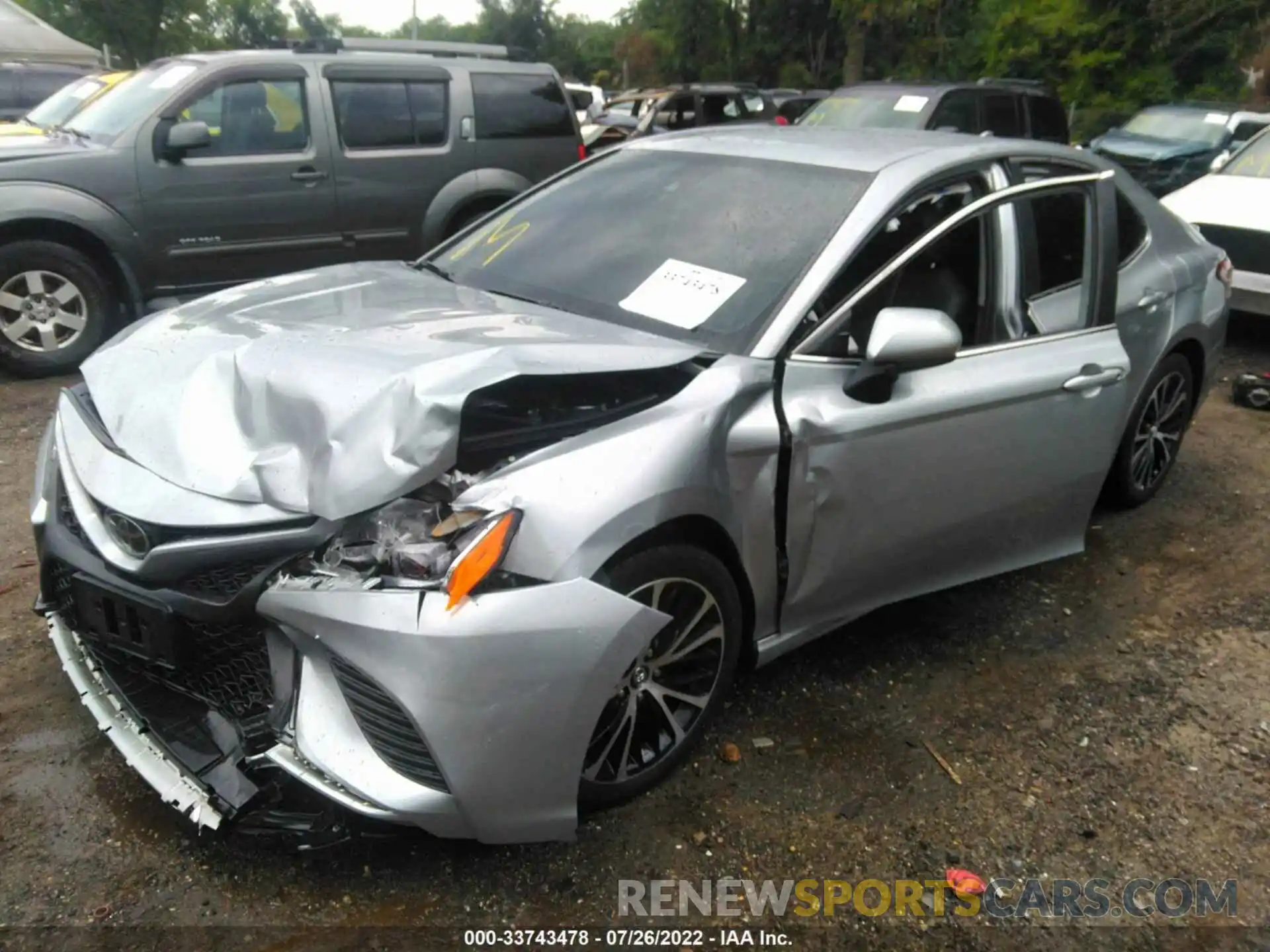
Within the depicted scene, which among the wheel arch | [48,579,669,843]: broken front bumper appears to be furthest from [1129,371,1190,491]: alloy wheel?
[48,579,669,843]: broken front bumper

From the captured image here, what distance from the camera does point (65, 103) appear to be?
22.8 feet

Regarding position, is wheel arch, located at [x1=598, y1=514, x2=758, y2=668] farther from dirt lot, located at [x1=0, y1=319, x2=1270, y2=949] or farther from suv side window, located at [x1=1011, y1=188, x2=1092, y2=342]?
suv side window, located at [x1=1011, y1=188, x2=1092, y2=342]

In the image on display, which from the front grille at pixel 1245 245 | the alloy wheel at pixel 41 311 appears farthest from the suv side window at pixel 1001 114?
the alloy wheel at pixel 41 311

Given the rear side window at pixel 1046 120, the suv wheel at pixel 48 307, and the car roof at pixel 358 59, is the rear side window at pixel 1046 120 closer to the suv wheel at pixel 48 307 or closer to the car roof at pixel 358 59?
the car roof at pixel 358 59

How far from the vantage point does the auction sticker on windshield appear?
9.70ft

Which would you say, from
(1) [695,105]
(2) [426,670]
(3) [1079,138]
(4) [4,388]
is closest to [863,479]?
(2) [426,670]

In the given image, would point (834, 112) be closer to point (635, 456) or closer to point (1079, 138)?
point (635, 456)

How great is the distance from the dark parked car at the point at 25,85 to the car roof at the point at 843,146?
12761 millimetres

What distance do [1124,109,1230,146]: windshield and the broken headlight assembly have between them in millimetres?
13812

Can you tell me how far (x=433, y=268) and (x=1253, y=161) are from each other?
7293mm

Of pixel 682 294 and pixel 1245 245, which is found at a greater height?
pixel 682 294

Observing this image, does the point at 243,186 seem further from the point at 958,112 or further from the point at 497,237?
the point at 958,112

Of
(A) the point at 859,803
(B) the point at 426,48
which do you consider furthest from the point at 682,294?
(B) the point at 426,48

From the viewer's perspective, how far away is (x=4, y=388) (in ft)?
19.0
